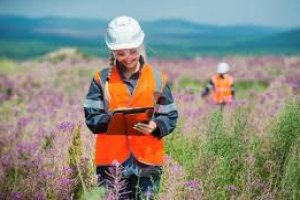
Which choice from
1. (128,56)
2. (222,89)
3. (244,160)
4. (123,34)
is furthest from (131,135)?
(222,89)

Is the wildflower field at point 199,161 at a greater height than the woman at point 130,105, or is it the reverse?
the woman at point 130,105

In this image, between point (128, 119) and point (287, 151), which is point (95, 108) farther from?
point (287, 151)

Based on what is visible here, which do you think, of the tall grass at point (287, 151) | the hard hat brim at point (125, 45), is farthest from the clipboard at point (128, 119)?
the tall grass at point (287, 151)

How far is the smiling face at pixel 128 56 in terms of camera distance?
531 centimetres

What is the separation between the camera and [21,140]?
9852 mm

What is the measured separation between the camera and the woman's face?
5.31 metres

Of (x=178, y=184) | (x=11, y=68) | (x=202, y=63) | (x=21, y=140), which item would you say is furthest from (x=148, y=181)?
(x=202, y=63)

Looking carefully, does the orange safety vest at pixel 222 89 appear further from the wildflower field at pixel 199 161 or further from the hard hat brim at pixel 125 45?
the hard hat brim at pixel 125 45

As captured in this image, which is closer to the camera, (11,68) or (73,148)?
(73,148)

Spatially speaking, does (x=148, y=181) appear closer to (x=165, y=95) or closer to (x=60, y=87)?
(x=165, y=95)

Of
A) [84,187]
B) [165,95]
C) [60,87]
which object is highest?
[165,95]

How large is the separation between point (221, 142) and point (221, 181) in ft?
0.96

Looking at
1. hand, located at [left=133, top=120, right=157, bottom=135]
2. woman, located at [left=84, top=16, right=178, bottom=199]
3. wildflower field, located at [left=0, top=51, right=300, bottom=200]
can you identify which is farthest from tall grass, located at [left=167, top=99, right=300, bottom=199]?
hand, located at [left=133, top=120, right=157, bottom=135]

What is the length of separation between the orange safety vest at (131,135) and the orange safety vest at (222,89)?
28.4ft
